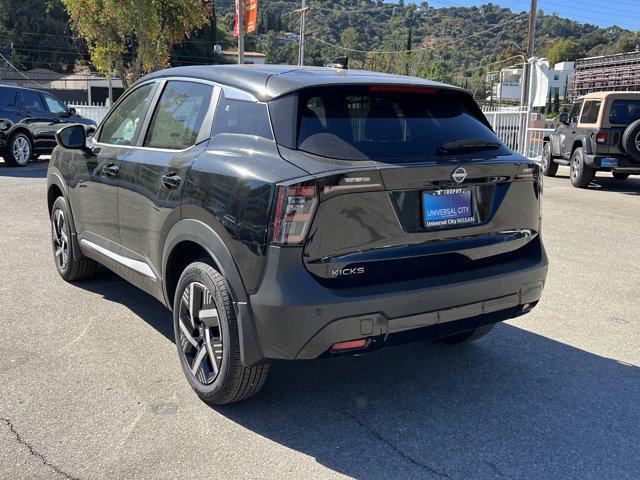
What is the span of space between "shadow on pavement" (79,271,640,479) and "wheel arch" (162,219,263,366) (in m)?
0.54

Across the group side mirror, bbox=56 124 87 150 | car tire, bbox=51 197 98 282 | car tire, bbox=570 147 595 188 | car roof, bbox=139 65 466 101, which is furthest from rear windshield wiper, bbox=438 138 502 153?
car tire, bbox=570 147 595 188

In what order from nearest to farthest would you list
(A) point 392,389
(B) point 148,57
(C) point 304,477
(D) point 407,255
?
(C) point 304,477 → (D) point 407,255 → (A) point 392,389 → (B) point 148,57

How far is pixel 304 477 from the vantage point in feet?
9.25

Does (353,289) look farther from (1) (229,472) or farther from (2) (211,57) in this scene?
(2) (211,57)

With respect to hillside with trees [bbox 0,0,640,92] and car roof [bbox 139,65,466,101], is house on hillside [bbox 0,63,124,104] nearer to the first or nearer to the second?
hillside with trees [bbox 0,0,640,92]

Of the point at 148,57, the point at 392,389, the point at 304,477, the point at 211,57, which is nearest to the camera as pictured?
the point at 304,477

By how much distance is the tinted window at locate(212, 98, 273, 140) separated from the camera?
325 cm

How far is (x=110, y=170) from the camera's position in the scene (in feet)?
14.6

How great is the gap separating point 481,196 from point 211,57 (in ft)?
239

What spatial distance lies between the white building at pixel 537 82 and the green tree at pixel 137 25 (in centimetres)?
1368

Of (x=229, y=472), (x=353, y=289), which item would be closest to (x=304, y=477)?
(x=229, y=472)

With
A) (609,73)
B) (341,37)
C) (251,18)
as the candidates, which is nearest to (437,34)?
(341,37)

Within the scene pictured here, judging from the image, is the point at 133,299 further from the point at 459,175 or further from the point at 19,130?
the point at 19,130

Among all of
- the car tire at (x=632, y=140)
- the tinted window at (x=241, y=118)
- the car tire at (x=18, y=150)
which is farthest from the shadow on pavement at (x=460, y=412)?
the car tire at (x=18, y=150)
